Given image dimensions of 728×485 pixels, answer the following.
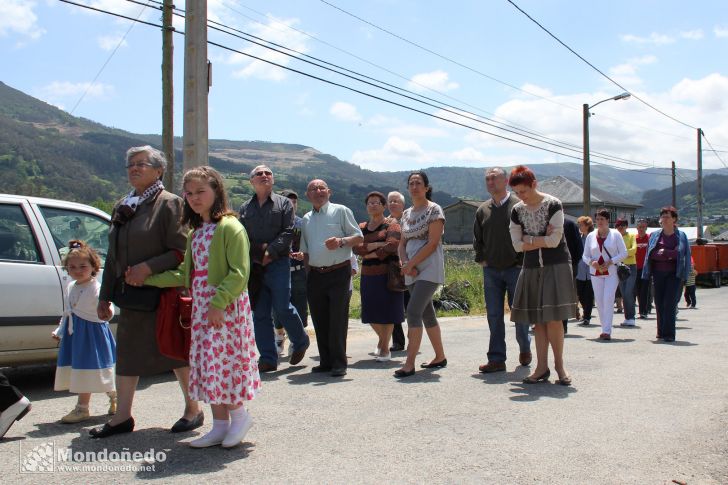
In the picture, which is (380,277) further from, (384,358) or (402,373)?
(402,373)

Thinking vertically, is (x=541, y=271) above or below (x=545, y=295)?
above

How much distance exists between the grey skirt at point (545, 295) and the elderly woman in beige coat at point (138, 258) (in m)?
3.23

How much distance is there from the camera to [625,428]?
16.0 feet

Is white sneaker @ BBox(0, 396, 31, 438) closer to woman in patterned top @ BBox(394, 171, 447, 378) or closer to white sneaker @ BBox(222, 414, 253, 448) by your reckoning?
white sneaker @ BBox(222, 414, 253, 448)

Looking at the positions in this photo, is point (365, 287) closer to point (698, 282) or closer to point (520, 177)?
point (520, 177)

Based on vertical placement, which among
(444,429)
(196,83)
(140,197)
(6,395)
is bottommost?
(444,429)

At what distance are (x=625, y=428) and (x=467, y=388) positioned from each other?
1647 mm

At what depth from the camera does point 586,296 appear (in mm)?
12500

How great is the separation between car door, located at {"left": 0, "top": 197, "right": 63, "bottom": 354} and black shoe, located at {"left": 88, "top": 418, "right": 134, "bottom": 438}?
5.59 feet

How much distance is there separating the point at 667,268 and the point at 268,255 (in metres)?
5.88

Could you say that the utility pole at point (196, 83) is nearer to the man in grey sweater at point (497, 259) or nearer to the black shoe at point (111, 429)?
the man in grey sweater at point (497, 259)

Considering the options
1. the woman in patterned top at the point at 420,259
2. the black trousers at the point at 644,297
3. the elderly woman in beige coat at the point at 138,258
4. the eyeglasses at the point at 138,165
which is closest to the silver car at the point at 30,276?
the elderly woman in beige coat at the point at 138,258

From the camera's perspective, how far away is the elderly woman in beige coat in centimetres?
469

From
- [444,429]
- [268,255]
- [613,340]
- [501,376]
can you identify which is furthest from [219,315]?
[613,340]
